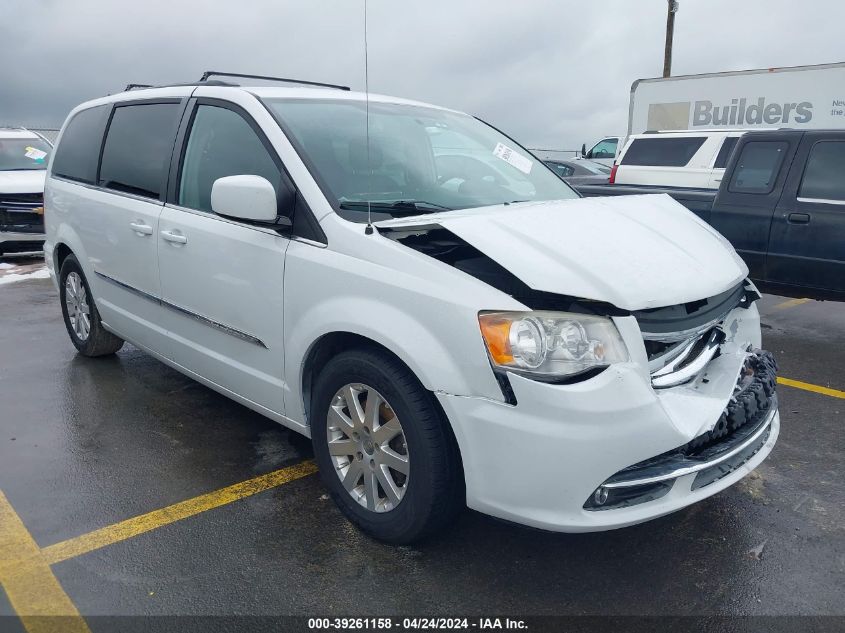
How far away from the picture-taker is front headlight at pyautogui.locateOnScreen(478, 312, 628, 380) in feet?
7.61

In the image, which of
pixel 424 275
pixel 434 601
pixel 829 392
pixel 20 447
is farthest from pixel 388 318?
pixel 829 392

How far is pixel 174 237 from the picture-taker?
11.9 ft

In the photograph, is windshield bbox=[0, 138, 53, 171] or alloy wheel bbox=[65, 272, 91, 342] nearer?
alloy wheel bbox=[65, 272, 91, 342]

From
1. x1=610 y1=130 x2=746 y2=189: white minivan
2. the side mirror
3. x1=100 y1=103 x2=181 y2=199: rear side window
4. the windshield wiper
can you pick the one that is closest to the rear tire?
x1=100 y1=103 x2=181 y2=199: rear side window

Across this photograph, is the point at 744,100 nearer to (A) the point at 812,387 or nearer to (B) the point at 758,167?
(B) the point at 758,167

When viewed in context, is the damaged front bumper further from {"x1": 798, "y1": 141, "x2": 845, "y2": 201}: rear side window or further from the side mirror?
{"x1": 798, "y1": 141, "x2": 845, "y2": 201}: rear side window

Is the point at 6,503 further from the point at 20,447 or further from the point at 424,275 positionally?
the point at 424,275

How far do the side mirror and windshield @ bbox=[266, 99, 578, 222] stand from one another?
224 mm

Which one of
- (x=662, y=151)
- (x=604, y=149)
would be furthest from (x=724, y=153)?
(x=604, y=149)

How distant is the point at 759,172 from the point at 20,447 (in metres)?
5.96

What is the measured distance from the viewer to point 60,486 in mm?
3336

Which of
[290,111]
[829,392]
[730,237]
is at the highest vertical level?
[290,111]

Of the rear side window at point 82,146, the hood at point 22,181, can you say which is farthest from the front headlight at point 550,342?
the hood at point 22,181

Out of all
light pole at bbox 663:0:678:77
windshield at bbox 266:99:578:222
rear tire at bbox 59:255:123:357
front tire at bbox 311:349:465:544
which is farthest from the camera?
light pole at bbox 663:0:678:77
